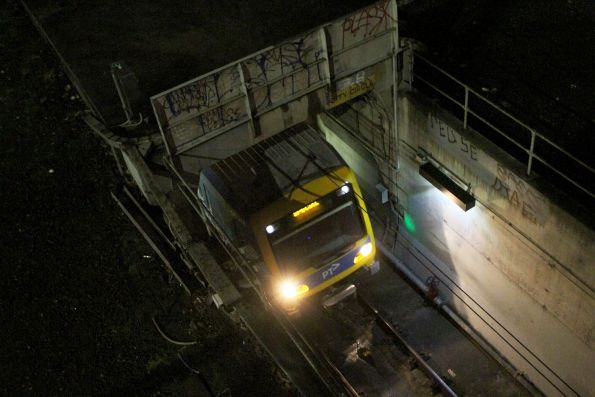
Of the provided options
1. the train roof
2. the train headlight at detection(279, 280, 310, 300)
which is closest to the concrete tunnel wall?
the train roof

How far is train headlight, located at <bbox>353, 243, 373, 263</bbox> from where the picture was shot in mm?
12492

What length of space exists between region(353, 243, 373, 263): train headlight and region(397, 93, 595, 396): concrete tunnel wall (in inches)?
68.0

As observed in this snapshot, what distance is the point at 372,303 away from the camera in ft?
47.7

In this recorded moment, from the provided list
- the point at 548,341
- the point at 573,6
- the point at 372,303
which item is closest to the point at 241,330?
the point at 372,303

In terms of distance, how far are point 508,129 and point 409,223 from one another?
4266 millimetres

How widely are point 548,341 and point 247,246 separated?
6.07 m

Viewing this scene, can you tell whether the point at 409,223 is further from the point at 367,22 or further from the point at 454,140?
the point at 367,22

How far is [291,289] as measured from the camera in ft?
39.8

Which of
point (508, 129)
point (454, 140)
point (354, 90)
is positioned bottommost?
point (508, 129)

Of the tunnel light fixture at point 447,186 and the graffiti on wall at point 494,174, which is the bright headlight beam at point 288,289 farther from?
the graffiti on wall at point 494,174

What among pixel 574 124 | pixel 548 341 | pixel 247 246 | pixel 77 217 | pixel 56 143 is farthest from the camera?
pixel 56 143

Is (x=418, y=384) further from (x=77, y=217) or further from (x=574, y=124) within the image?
(x=77, y=217)

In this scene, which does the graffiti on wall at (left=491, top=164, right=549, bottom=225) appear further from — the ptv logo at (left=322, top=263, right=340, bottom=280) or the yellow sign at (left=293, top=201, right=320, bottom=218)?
the ptv logo at (left=322, top=263, right=340, bottom=280)

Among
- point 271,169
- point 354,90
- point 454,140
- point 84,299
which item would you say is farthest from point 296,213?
point 84,299
